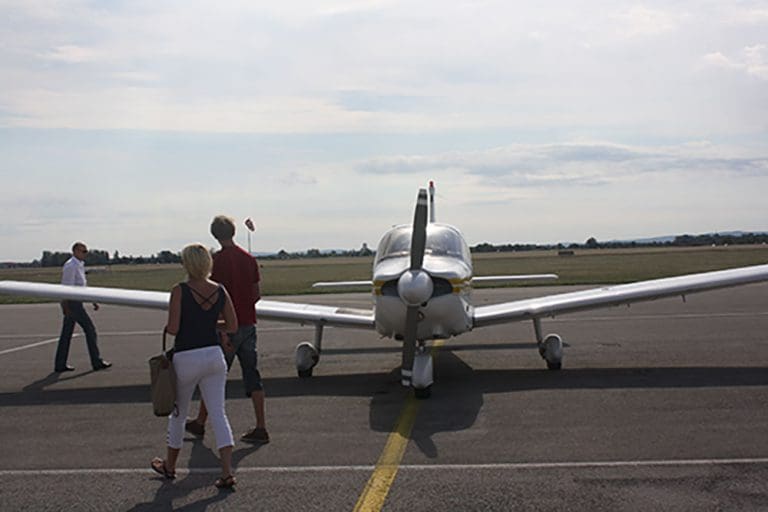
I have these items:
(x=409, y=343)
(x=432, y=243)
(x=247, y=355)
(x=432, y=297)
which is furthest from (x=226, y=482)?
(x=432, y=243)

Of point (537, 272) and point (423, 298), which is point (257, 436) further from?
point (537, 272)

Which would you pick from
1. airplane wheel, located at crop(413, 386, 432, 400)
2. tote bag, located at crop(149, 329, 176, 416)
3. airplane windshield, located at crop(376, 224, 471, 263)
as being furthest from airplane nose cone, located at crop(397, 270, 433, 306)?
tote bag, located at crop(149, 329, 176, 416)

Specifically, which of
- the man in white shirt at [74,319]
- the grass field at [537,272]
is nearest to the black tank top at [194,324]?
the man in white shirt at [74,319]

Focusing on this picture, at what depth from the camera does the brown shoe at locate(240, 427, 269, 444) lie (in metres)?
6.85

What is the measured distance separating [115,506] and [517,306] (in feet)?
23.0

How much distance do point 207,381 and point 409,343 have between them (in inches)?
130

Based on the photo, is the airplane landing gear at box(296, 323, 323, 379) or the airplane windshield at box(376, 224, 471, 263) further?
the airplane landing gear at box(296, 323, 323, 379)

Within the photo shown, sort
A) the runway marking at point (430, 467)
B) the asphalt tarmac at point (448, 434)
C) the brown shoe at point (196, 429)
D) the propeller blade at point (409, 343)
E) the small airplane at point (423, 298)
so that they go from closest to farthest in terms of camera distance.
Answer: the asphalt tarmac at point (448, 434) → the runway marking at point (430, 467) → the brown shoe at point (196, 429) → the propeller blade at point (409, 343) → the small airplane at point (423, 298)

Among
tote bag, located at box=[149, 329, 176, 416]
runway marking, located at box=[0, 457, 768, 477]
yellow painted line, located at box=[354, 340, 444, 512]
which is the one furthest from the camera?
runway marking, located at box=[0, 457, 768, 477]

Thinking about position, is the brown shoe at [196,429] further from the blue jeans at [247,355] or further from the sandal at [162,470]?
the sandal at [162,470]

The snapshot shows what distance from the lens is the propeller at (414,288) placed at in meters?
8.40

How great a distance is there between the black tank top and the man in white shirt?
22.4 feet

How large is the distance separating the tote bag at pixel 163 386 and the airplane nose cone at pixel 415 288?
333cm

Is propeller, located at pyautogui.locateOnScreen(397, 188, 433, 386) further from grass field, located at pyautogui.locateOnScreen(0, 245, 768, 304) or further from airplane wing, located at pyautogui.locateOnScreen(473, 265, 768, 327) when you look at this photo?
grass field, located at pyautogui.locateOnScreen(0, 245, 768, 304)
